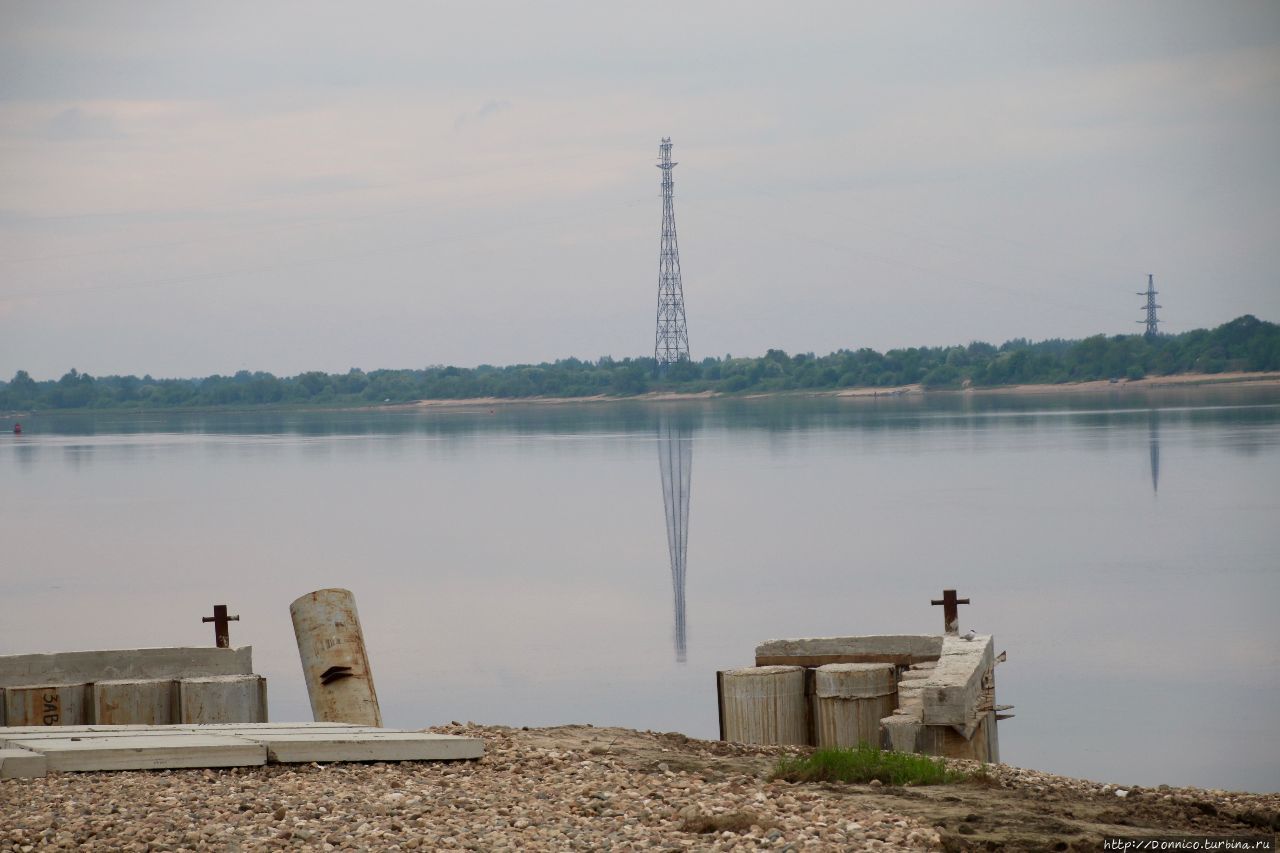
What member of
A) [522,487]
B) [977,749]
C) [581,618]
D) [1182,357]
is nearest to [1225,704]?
[977,749]

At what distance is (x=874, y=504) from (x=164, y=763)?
35453mm

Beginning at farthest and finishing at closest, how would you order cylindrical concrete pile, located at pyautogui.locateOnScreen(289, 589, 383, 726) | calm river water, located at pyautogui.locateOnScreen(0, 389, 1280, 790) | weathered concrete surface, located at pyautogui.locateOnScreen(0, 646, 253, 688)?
calm river water, located at pyautogui.locateOnScreen(0, 389, 1280, 790), weathered concrete surface, located at pyautogui.locateOnScreen(0, 646, 253, 688), cylindrical concrete pile, located at pyautogui.locateOnScreen(289, 589, 383, 726)

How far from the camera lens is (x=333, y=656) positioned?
11.9 meters

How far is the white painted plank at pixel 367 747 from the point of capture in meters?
9.01

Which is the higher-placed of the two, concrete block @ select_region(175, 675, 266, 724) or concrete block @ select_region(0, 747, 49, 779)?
concrete block @ select_region(0, 747, 49, 779)

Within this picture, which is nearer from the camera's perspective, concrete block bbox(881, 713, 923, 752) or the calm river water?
concrete block bbox(881, 713, 923, 752)

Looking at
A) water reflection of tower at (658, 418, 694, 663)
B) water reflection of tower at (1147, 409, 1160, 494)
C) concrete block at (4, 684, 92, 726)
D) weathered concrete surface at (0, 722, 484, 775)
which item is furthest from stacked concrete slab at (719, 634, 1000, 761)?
water reflection of tower at (1147, 409, 1160, 494)

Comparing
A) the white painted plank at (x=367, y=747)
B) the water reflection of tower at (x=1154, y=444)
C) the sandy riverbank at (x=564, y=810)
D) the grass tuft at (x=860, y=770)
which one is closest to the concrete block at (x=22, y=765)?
the sandy riverbank at (x=564, y=810)

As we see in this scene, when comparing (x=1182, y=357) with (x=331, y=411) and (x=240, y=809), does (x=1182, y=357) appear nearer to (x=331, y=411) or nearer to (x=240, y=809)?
(x=331, y=411)

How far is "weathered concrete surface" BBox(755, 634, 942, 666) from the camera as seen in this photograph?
485 inches

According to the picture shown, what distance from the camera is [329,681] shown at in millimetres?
11852

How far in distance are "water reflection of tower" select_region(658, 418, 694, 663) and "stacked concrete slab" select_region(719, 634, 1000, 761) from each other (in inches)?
366

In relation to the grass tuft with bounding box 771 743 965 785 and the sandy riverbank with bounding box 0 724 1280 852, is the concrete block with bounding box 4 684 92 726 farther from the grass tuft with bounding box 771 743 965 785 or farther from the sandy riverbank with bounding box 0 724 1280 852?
the grass tuft with bounding box 771 743 965 785

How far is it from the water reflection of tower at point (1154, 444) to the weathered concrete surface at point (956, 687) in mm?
34935
